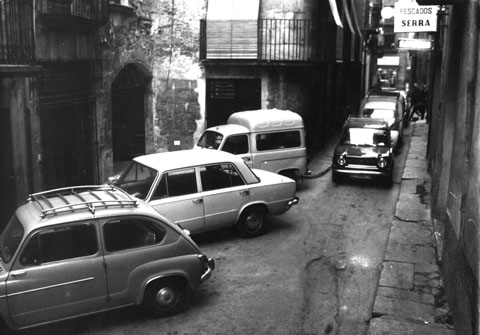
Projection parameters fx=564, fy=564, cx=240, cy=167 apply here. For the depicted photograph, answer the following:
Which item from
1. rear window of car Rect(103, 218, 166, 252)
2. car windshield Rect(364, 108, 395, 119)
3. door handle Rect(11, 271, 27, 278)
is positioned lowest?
door handle Rect(11, 271, 27, 278)

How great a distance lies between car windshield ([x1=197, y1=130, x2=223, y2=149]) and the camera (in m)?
13.1

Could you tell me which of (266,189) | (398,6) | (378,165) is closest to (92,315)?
(266,189)

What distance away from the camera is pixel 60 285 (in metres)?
6.50

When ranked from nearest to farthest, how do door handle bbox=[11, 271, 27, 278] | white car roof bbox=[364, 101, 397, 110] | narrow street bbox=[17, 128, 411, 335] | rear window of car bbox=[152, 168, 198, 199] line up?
door handle bbox=[11, 271, 27, 278], narrow street bbox=[17, 128, 411, 335], rear window of car bbox=[152, 168, 198, 199], white car roof bbox=[364, 101, 397, 110]

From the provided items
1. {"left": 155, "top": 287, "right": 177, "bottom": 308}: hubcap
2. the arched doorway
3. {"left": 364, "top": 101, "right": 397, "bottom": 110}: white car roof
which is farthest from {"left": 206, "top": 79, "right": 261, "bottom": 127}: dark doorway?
{"left": 155, "top": 287, "right": 177, "bottom": 308}: hubcap

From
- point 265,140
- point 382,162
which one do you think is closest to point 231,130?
point 265,140

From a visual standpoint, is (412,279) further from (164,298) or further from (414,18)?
(414,18)

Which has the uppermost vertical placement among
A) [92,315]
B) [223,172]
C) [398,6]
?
[398,6]

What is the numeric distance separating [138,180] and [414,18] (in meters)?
8.79

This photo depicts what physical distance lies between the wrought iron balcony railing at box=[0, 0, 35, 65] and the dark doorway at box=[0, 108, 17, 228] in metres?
1.27

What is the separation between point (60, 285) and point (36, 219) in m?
0.82

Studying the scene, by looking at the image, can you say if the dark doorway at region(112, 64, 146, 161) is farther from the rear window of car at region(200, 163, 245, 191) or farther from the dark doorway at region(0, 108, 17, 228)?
the rear window of car at region(200, 163, 245, 191)

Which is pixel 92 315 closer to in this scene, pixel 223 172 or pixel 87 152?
pixel 223 172

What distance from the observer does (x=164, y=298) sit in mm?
7230
